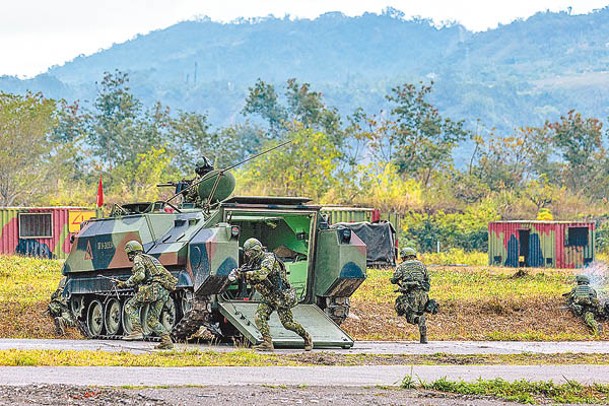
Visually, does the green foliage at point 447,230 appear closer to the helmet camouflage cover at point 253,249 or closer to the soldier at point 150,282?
the soldier at point 150,282

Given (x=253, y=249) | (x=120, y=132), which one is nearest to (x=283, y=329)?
(x=253, y=249)

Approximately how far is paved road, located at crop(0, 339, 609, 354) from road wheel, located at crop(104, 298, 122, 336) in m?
1.04

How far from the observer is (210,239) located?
19047mm

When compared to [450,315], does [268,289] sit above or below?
above

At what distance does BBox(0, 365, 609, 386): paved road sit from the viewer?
13273 mm

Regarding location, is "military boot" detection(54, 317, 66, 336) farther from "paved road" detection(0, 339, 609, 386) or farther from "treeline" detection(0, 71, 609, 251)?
"treeline" detection(0, 71, 609, 251)

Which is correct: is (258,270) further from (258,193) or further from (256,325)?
(258,193)

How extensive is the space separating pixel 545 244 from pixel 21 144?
24.1 metres

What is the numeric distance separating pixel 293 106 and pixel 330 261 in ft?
222

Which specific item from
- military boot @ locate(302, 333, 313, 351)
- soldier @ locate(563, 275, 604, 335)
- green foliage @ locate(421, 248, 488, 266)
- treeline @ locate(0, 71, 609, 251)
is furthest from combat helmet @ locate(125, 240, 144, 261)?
treeline @ locate(0, 71, 609, 251)

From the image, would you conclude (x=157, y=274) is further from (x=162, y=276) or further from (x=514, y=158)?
(x=514, y=158)

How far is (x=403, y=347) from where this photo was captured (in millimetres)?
19406

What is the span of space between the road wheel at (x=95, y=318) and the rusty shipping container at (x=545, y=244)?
2680cm

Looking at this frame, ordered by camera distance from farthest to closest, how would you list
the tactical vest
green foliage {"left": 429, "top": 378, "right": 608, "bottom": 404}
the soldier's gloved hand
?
the tactical vest < the soldier's gloved hand < green foliage {"left": 429, "top": 378, "right": 608, "bottom": 404}
